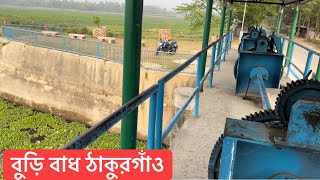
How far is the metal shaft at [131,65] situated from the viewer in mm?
2457

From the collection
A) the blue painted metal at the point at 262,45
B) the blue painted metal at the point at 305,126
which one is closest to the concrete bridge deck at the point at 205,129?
the blue painted metal at the point at 262,45

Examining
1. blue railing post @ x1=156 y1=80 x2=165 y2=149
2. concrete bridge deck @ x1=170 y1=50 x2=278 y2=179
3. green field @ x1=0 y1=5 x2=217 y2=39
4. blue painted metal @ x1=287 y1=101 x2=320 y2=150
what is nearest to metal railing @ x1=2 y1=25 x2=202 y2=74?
concrete bridge deck @ x1=170 y1=50 x2=278 y2=179

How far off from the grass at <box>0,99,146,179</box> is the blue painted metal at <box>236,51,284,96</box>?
8.03 metres

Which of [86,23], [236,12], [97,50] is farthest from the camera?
[86,23]

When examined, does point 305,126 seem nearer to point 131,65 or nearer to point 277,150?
point 277,150

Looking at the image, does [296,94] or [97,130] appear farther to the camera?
[296,94]

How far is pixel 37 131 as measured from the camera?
16.2 meters

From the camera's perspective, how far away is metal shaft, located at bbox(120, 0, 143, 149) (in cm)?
246

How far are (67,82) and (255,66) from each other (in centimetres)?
1394

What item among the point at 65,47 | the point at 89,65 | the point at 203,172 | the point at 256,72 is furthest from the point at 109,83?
the point at 203,172

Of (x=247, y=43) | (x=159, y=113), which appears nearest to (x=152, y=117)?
(x=159, y=113)

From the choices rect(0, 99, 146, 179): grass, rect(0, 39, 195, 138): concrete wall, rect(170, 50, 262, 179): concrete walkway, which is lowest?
rect(0, 99, 146, 179): grass

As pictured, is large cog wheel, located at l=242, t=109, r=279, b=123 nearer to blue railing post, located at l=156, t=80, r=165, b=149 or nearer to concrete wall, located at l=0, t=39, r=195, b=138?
blue railing post, located at l=156, t=80, r=165, b=149

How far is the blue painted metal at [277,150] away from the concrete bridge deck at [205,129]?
1.49m
